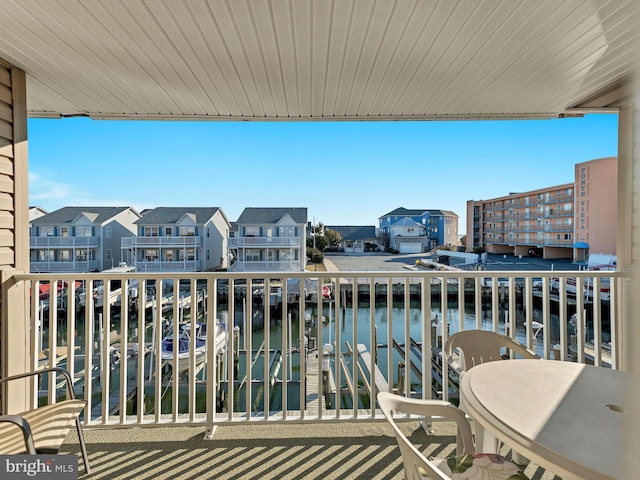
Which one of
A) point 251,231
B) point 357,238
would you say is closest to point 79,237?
point 251,231

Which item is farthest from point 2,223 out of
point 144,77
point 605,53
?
point 605,53

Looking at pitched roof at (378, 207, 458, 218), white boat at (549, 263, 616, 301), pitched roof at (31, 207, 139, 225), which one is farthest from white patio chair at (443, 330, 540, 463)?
pitched roof at (378, 207, 458, 218)

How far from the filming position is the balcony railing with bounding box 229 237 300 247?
398 cm

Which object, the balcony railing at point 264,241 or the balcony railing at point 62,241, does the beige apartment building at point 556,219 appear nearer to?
the balcony railing at point 264,241

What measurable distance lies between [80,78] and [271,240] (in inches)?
93.9

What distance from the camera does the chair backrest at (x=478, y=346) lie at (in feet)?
5.99

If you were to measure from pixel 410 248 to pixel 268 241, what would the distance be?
6.03 ft

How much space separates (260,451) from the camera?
2064mm

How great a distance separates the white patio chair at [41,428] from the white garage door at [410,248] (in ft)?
11.7

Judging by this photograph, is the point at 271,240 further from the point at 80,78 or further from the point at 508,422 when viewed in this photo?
the point at 508,422

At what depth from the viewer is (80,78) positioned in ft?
7.37

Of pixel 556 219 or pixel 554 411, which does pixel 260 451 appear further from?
pixel 556 219

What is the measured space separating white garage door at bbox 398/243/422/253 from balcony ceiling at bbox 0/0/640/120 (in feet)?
6.25

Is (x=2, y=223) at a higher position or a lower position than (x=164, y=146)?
lower
